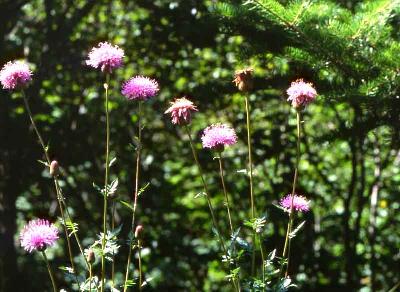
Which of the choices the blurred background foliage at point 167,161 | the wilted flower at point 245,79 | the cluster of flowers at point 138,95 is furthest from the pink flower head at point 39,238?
the blurred background foliage at point 167,161

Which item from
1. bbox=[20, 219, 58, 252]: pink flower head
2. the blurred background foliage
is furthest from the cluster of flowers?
the blurred background foliage

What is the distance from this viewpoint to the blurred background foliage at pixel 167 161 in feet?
11.6

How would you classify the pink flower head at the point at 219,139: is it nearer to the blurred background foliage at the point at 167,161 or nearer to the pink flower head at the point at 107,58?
the pink flower head at the point at 107,58

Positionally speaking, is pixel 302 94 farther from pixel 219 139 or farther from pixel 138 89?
pixel 138 89

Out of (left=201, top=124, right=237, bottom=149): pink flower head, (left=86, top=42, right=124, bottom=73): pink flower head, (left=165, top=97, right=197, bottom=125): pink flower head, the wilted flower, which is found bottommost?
(left=201, top=124, right=237, bottom=149): pink flower head

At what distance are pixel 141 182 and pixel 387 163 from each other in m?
1.36

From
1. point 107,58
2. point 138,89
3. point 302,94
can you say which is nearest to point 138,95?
point 138,89

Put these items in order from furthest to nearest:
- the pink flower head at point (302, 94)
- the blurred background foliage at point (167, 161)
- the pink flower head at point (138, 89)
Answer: the blurred background foliage at point (167, 161), the pink flower head at point (138, 89), the pink flower head at point (302, 94)

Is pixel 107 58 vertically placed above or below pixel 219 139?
above

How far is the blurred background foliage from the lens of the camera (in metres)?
3.54

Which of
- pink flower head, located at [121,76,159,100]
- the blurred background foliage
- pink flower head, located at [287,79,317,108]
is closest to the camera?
pink flower head, located at [287,79,317,108]

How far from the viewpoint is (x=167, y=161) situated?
12.5 feet

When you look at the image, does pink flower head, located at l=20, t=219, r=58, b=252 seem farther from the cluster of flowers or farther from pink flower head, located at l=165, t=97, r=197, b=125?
pink flower head, located at l=165, t=97, r=197, b=125

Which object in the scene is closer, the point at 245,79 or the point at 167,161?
the point at 245,79
